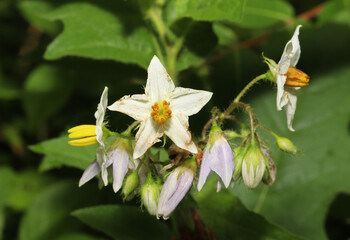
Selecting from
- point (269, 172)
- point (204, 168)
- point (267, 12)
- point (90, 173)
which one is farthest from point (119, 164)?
point (267, 12)

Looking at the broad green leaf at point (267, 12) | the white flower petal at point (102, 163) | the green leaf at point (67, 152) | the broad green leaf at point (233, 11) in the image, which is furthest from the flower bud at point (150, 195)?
the broad green leaf at point (267, 12)

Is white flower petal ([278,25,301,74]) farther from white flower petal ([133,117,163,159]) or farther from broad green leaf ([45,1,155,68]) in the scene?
broad green leaf ([45,1,155,68])

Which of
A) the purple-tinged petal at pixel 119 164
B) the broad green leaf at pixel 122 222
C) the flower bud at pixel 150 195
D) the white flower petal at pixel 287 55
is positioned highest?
the white flower petal at pixel 287 55

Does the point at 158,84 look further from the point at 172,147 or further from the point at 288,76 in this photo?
the point at 288,76

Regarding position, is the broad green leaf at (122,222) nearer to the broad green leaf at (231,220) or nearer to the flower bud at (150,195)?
the broad green leaf at (231,220)

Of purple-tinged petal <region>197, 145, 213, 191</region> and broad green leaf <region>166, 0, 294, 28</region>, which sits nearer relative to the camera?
purple-tinged petal <region>197, 145, 213, 191</region>

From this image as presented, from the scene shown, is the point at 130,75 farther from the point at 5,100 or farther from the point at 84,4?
the point at 5,100

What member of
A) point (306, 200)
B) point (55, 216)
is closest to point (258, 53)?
point (306, 200)

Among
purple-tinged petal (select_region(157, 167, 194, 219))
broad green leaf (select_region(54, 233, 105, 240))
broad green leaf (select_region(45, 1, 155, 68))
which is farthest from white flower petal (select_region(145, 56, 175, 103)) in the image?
broad green leaf (select_region(54, 233, 105, 240))
